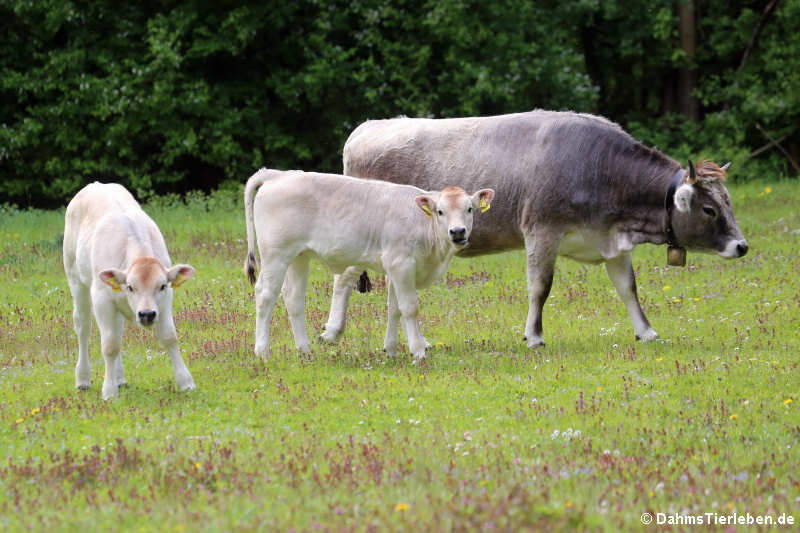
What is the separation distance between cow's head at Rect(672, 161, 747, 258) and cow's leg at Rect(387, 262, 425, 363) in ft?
9.87

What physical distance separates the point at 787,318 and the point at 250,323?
250 inches

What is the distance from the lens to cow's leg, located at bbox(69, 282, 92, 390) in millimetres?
10086

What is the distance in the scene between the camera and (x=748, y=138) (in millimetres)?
30422

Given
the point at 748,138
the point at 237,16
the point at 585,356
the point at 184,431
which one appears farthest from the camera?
the point at 748,138

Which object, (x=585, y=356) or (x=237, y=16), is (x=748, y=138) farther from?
(x=585, y=356)

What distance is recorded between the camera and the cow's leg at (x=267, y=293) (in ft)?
37.4

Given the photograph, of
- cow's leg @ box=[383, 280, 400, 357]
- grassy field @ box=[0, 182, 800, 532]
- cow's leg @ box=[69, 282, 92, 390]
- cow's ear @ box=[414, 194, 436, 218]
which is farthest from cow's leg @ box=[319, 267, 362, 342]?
cow's leg @ box=[69, 282, 92, 390]

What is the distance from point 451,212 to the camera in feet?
35.2

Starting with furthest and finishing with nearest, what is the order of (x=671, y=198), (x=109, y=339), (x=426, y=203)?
(x=671, y=198) → (x=426, y=203) → (x=109, y=339)

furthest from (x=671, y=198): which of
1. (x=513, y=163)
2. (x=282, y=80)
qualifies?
(x=282, y=80)

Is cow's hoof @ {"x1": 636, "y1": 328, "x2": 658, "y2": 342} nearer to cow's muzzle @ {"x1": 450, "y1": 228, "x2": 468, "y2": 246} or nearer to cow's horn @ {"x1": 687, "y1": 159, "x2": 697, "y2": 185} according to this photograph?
cow's horn @ {"x1": 687, "y1": 159, "x2": 697, "y2": 185}

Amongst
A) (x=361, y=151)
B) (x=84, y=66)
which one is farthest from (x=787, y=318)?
(x=84, y=66)

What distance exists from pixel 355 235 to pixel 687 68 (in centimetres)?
2166

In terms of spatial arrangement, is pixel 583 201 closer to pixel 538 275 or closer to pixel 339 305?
pixel 538 275
